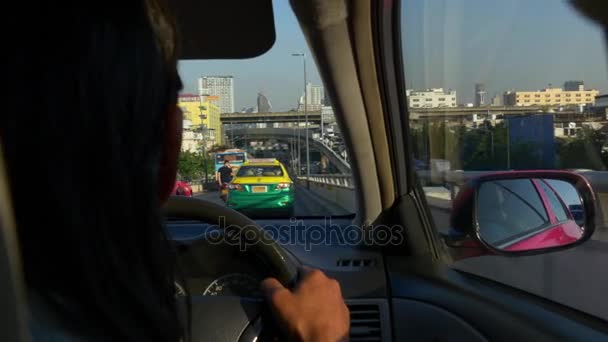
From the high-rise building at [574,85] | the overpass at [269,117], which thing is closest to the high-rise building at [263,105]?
the overpass at [269,117]

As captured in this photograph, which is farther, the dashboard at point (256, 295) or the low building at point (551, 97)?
the dashboard at point (256, 295)

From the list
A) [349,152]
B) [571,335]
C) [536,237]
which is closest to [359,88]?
[349,152]

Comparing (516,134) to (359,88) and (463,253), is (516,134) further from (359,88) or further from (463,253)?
(359,88)

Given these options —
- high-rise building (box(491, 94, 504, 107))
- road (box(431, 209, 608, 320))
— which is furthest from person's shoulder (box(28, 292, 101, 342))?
high-rise building (box(491, 94, 504, 107))

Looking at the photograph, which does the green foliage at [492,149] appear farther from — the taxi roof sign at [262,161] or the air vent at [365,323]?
the taxi roof sign at [262,161]

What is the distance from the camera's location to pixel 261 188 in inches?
205

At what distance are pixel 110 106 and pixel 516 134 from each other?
186cm

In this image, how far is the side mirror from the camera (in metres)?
2.20

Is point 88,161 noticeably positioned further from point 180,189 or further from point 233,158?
point 233,158

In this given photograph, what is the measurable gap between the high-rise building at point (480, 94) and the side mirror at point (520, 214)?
398 mm

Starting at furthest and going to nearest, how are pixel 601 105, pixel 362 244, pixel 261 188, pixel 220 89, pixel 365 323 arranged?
pixel 261 188 → pixel 220 89 → pixel 362 244 → pixel 365 323 → pixel 601 105

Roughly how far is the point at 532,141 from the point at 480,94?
619 millimetres

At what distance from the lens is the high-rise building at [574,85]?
2136 millimetres

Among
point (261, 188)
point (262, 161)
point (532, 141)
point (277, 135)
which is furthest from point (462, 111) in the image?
point (262, 161)
